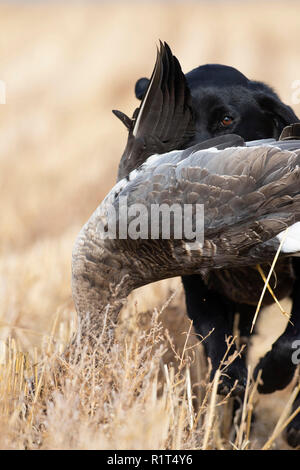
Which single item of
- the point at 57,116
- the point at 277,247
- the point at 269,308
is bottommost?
the point at 269,308

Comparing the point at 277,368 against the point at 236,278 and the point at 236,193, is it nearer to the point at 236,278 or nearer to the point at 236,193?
the point at 236,278

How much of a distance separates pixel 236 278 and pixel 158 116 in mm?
1025

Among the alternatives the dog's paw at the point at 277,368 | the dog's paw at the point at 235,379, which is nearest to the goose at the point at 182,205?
the dog's paw at the point at 235,379

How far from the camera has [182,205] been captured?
2666 millimetres

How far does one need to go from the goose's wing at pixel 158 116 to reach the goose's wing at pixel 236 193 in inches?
16.5

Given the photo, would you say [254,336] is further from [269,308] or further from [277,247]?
[277,247]

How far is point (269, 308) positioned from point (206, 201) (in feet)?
6.57

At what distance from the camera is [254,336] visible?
15.3 ft

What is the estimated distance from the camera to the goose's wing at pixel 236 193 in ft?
8.62

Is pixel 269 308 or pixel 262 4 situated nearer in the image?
pixel 269 308

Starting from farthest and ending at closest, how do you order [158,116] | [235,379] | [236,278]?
1. [236,278]
2. [235,379]
3. [158,116]

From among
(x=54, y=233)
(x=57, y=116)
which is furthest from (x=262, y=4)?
(x=54, y=233)

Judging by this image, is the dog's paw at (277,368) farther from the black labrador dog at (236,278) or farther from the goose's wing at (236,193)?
the goose's wing at (236,193)

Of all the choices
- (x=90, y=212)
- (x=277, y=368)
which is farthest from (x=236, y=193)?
(x=90, y=212)
